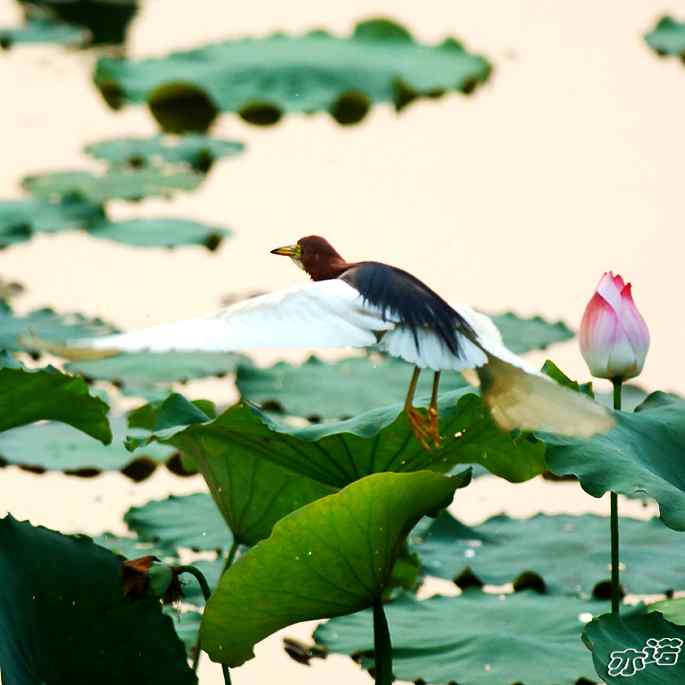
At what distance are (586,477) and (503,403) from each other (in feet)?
0.36

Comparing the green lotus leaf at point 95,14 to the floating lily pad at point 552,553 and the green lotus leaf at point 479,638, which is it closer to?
the floating lily pad at point 552,553

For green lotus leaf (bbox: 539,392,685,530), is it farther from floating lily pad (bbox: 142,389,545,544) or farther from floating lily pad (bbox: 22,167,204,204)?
floating lily pad (bbox: 22,167,204,204)

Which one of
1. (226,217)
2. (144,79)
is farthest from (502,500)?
(144,79)

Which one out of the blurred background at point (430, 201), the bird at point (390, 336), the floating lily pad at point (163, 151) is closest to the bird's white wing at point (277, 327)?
the bird at point (390, 336)

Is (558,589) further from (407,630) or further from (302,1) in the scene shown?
(302,1)

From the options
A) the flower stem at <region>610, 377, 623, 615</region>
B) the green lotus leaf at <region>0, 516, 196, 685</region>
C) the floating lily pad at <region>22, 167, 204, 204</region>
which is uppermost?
the flower stem at <region>610, 377, 623, 615</region>

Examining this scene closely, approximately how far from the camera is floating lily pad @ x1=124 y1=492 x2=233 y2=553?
7.88ft

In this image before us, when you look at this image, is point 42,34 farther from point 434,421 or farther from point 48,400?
point 434,421

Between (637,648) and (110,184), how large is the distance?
2892 millimetres

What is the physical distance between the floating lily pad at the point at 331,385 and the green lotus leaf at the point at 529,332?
237 mm

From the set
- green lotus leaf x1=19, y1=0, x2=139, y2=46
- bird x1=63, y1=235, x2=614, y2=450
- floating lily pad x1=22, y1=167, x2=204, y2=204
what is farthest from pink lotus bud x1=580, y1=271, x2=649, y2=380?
green lotus leaf x1=19, y1=0, x2=139, y2=46

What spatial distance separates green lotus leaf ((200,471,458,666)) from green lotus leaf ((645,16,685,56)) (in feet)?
13.5

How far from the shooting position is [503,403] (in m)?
1.63

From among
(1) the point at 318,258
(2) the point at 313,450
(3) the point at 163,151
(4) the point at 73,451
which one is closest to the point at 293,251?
(1) the point at 318,258
